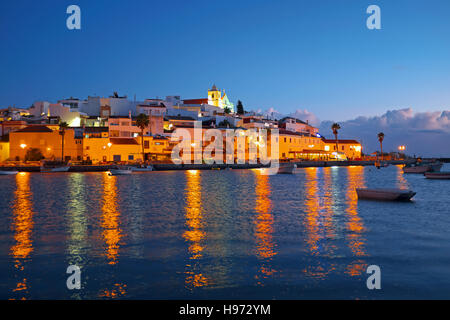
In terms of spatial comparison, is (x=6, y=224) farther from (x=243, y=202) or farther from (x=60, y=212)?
(x=243, y=202)

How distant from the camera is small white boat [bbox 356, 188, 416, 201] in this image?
26406 millimetres

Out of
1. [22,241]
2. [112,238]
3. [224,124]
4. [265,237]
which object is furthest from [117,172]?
[265,237]

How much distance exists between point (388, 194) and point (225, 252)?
1813 cm

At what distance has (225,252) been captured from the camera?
12594mm

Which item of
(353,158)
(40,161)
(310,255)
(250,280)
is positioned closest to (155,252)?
(250,280)

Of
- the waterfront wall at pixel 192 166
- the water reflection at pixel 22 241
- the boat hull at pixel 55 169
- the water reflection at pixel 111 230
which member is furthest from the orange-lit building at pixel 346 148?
the water reflection at pixel 22 241

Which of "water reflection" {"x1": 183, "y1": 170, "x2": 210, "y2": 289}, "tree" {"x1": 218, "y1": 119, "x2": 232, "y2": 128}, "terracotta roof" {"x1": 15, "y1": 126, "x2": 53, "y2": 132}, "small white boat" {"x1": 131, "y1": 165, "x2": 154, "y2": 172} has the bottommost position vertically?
"water reflection" {"x1": 183, "y1": 170, "x2": 210, "y2": 289}

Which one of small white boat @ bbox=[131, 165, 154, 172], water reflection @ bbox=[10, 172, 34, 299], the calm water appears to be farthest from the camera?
small white boat @ bbox=[131, 165, 154, 172]

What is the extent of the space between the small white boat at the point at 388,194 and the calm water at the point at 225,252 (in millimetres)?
2729

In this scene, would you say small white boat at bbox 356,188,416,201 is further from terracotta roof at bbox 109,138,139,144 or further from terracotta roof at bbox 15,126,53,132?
terracotta roof at bbox 15,126,53,132

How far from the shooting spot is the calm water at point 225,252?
8977mm

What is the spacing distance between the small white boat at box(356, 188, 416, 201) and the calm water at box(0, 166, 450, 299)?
2.73 metres

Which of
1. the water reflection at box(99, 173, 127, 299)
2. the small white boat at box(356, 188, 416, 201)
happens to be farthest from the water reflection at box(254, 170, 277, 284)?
the small white boat at box(356, 188, 416, 201)

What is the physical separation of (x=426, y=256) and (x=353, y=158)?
118 metres
